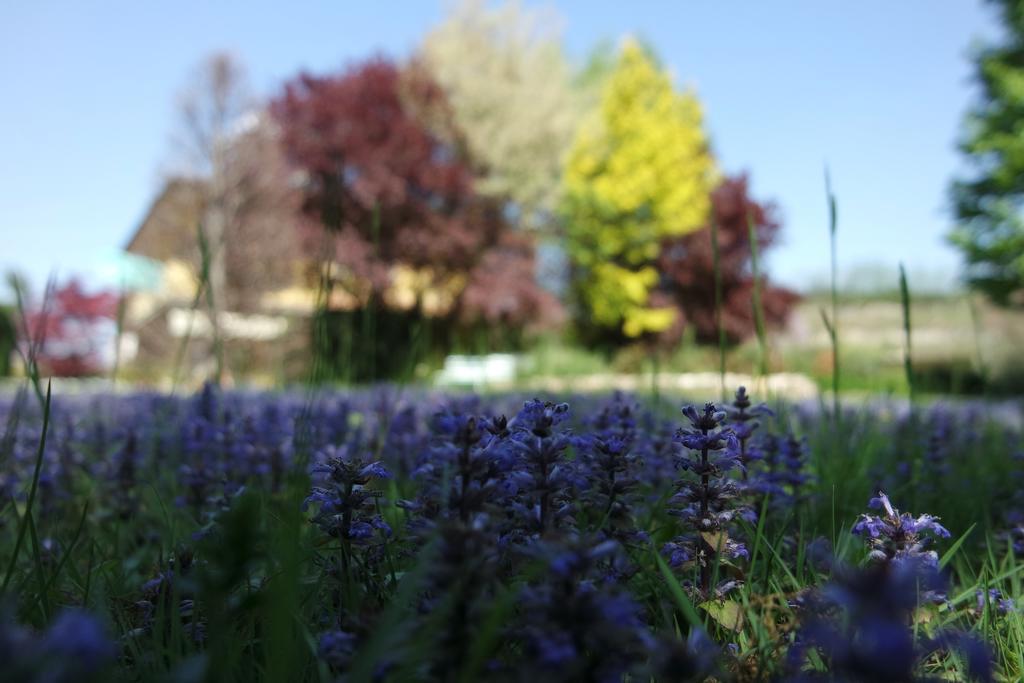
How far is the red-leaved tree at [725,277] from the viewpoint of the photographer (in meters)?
22.3

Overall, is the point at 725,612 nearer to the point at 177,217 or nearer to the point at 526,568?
the point at 526,568

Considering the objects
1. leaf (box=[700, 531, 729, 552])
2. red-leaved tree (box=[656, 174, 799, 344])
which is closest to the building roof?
red-leaved tree (box=[656, 174, 799, 344])

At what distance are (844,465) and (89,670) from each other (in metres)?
2.17

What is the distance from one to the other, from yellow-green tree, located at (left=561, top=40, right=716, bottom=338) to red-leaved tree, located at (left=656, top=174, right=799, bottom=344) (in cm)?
66

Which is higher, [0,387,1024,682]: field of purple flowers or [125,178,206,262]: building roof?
[125,178,206,262]: building roof

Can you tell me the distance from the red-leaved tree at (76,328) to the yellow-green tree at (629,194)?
12996mm

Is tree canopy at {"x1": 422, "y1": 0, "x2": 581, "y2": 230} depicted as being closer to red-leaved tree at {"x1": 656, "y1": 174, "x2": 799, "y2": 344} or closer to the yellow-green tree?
the yellow-green tree

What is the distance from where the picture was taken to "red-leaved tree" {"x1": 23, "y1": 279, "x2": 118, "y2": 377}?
583 inches

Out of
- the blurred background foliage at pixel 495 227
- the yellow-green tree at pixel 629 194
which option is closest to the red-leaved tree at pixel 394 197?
the blurred background foliage at pixel 495 227

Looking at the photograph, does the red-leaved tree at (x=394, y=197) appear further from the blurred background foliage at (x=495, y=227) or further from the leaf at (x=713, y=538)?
the leaf at (x=713, y=538)

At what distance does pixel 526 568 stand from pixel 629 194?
20974mm

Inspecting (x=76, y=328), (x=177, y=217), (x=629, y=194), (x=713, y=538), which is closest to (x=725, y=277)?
(x=629, y=194)

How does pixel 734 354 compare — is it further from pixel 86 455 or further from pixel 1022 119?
pixel 86 455

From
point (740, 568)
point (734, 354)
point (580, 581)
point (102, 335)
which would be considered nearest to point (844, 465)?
point (740, 568)
